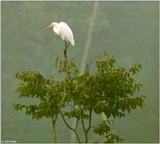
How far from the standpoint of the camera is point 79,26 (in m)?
16.8

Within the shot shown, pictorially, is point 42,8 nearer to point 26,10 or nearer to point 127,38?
point 26,10

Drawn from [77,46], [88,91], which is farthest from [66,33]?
[77,46]

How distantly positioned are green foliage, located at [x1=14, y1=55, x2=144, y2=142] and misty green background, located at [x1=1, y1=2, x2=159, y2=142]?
17.2ft

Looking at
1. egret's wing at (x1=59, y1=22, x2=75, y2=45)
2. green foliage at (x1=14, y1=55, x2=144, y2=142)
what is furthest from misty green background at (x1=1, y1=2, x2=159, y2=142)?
green foliage at (x1=14, y1=55, x2=144, y2=142)

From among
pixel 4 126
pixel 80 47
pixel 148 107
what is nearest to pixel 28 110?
pixel 4 126

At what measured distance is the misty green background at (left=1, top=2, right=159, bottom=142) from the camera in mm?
11180

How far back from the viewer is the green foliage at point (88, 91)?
4922 millimetres

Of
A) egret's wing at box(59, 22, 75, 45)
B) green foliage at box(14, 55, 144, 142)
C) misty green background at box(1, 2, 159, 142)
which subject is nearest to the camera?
green foliage at box(14, 55, 144, 142)

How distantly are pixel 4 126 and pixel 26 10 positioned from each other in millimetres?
6706

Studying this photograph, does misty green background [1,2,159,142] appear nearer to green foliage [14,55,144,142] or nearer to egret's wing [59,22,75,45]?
egret's wing [59,22,75,45]

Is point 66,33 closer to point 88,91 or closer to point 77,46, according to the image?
point 88,91

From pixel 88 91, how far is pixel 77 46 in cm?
1033

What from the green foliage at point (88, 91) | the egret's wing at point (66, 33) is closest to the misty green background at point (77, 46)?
the egret's wing at point (66, 33)

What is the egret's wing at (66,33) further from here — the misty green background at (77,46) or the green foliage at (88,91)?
the misty green background at (77,46)
